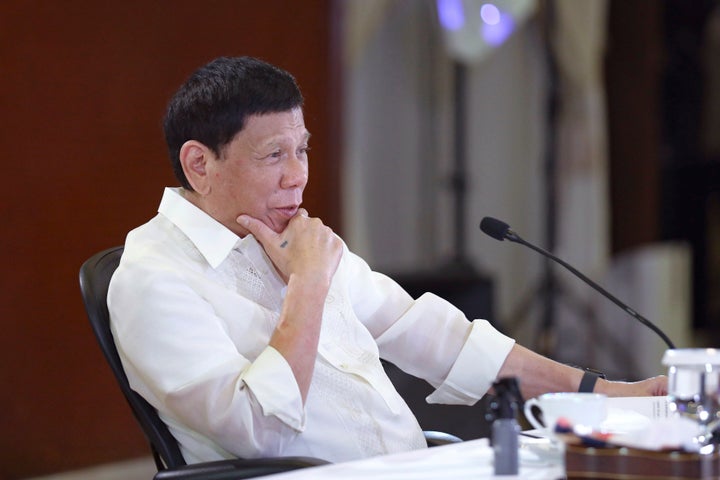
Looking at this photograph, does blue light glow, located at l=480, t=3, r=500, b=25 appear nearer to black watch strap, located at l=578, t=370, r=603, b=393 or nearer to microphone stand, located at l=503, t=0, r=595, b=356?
microphone stand, located at l=503, t=0, r=595, b=356

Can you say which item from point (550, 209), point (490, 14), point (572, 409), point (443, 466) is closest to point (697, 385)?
point (572, 409)

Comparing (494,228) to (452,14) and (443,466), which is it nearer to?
(443,466)

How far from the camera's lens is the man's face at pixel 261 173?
6.14 ft

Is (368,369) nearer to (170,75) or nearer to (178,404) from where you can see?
(178,404)

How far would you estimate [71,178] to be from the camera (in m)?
3.82

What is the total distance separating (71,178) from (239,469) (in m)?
2.46

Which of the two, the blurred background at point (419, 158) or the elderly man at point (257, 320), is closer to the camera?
the elderly man at point (257, 320)

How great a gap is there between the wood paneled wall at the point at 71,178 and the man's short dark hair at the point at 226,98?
1962 mm

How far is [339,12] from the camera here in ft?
16.2

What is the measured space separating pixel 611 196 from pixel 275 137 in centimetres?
464

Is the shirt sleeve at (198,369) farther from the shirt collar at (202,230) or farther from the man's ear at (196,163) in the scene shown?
the man's ear at (196,163)

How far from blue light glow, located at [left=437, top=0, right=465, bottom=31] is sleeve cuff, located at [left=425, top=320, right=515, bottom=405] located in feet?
11.9

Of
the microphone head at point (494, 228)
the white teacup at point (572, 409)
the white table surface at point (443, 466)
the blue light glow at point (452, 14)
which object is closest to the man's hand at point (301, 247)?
the microphone head at point (494, 228)

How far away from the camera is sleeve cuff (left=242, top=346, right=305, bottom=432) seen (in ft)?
5.35
